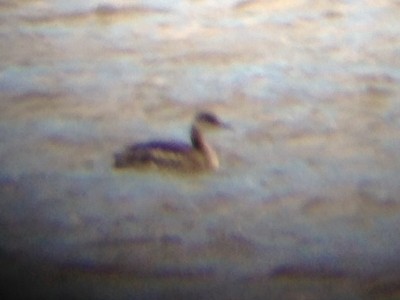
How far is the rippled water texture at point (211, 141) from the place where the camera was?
73.1 inches

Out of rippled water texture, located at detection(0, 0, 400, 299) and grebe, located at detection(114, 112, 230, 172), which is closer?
rippled water texture, located at detection(0, 0, 400, 299)

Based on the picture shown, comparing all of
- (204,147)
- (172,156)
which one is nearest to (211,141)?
(204,147)

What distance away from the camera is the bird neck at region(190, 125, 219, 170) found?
7.89 ft

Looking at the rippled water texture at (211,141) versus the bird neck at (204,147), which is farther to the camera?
the bird neck at (204,147)

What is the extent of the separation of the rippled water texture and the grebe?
6 cm

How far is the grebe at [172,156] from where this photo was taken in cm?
239

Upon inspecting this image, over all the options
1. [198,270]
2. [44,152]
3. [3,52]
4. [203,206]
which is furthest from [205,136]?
[3,52]

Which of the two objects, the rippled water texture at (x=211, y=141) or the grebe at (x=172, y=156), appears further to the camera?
the grebe at (x=172, y=156)

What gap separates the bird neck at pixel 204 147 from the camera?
7.89ft

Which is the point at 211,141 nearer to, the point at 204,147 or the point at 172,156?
the point at 204,147

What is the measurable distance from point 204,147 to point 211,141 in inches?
3.3

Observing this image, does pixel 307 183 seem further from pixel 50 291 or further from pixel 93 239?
pixel 50 291

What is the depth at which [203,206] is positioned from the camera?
215 cm

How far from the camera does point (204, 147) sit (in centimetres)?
247
